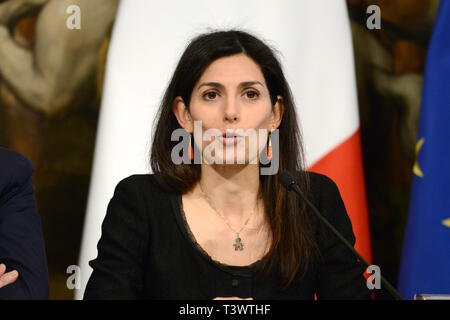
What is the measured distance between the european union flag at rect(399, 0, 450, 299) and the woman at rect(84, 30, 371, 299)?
71cm

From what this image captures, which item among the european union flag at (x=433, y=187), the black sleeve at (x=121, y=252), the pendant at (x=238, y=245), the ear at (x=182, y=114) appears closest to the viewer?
the black sleeve at (x=121, y=252)

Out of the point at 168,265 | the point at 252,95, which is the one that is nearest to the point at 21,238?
the point at 168,265

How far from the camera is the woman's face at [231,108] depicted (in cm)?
176

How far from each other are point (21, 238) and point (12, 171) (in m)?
0.26

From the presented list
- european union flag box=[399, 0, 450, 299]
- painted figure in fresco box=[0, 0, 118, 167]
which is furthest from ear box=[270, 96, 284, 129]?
painted figure in fresco box=[0, 0, 118, 167]

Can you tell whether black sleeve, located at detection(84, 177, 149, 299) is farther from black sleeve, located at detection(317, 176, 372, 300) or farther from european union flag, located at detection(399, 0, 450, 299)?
european union flag, located at detection(399, 0, 450, 299)

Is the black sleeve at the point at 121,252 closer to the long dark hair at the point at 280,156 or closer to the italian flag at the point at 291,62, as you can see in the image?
the long dark hair at the point at 280,156

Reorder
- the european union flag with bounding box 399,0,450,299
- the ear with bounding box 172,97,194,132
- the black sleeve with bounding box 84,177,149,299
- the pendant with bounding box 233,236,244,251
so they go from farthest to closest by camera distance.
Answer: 1. the european union flag with bounding box 399,0,450,299
2. the ear with bounding box 172,97,194,132
3. the pendant with bounding box 233,236,244,251
4. the black sleeve with bounding box 84,177,149,299

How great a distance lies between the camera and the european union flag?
248 cm

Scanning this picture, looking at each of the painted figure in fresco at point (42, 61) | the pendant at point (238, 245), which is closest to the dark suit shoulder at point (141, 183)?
the pendant at point (238, 245)
